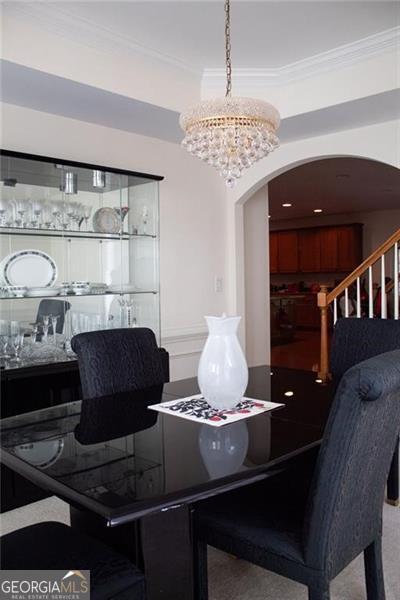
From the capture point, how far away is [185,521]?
1431 millimetres

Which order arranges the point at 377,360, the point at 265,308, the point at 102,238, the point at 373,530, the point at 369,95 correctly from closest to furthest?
the point at 377,360 → the point at 373,530 → the point at 369,95 → the point at 102,238 → the point at 265,308

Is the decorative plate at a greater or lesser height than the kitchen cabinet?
lesser

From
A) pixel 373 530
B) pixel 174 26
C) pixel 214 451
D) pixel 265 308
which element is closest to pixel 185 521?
pixel 214 451

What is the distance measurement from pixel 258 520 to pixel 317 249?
32.4 ft

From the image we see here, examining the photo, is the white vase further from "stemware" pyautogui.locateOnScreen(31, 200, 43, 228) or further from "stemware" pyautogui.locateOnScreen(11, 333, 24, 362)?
"stemware" pyautogui.locateOnScreen(31, 200, 43, 228)

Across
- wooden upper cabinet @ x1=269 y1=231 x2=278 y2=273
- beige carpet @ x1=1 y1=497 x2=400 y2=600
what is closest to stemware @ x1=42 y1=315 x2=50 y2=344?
beige carpet @ x1=1 y1=497 x2=400 y2=600

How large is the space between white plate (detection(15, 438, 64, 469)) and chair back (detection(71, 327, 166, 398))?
0.64 metres

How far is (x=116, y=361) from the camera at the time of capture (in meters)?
2.41

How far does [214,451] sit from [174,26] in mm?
2447

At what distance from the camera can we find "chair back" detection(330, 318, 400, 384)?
269cm

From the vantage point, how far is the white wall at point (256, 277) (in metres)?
4.81

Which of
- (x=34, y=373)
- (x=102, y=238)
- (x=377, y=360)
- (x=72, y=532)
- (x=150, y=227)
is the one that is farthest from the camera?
(x=150, y=227)

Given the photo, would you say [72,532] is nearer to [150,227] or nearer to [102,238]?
[102,238]

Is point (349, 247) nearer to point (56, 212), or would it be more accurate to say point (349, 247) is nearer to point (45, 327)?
point (56, 212)
